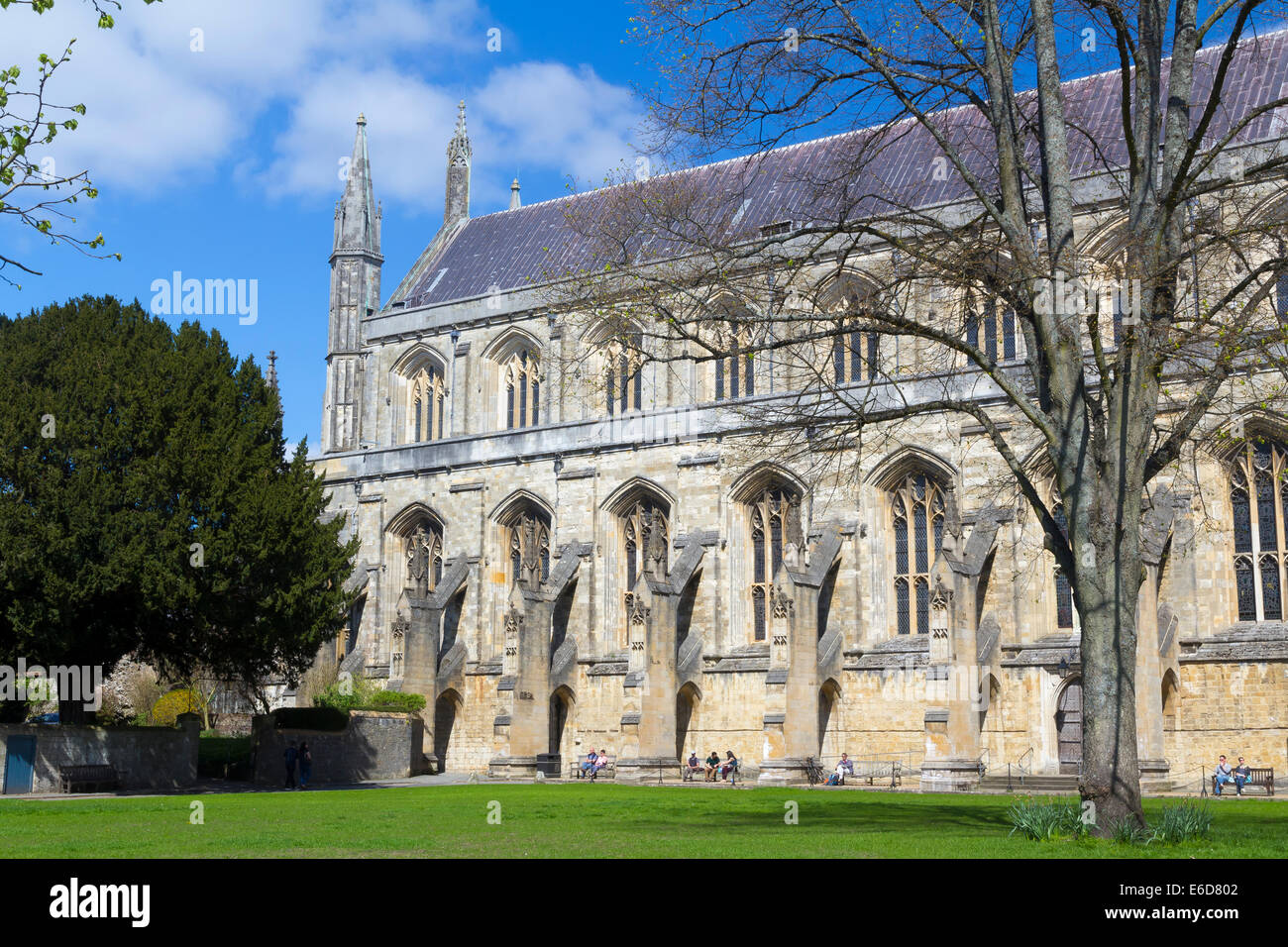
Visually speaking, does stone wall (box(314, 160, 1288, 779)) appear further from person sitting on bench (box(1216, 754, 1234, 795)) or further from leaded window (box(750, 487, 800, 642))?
person sitting on bench (box(1216, 754, 1234, 795))

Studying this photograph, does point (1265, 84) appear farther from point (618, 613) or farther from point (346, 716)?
point (346, 716)

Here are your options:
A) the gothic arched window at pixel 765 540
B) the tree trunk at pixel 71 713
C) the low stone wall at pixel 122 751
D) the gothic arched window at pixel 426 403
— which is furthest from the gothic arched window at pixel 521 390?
the tree trunk at pixel 71 713

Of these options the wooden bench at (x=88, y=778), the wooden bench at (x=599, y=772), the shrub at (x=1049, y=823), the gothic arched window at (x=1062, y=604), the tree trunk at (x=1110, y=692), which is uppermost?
the gothic arched window at (x=1062, y=604)

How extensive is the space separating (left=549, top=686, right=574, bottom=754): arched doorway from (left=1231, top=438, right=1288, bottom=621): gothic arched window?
17.7m

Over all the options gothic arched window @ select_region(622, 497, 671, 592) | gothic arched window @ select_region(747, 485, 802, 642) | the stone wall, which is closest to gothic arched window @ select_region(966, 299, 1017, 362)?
the stone wall

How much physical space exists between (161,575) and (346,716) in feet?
32.3

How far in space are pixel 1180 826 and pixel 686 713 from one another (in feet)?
76.8

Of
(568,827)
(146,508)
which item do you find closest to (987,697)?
(568,827)

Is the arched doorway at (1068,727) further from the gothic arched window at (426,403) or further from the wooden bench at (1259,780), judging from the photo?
the gothic arched window at (426,403)

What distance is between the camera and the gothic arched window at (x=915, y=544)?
3459cm

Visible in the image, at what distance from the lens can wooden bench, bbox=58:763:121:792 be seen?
92.7 feet

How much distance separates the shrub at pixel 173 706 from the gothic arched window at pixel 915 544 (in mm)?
23224

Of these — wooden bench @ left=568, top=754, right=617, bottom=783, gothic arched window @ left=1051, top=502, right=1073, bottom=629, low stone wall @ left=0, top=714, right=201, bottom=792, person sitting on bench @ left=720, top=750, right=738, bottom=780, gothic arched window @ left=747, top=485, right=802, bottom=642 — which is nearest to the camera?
low stone wall @ left=0, top=714, right=201, bottom=792

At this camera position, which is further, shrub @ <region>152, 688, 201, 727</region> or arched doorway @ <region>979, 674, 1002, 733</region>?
shrub @ <region>152, 688, 201, 727</region>
